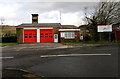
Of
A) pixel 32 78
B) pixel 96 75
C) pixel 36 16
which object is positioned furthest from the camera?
pixel 36 16

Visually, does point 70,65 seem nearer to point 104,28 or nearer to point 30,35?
point 104,28

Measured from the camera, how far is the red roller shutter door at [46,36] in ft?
89.2

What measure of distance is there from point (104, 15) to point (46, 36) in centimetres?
1301

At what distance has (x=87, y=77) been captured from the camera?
178 inches

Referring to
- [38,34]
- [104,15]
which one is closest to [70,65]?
[104,15]

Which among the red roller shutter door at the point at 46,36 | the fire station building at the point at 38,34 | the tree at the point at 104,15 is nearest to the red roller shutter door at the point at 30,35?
the fire station building at the point at 38,34

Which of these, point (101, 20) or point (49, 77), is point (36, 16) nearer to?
point (101, 20)

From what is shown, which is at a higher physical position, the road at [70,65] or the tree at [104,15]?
the tree at [104,15]

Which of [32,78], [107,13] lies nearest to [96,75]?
[32,78]

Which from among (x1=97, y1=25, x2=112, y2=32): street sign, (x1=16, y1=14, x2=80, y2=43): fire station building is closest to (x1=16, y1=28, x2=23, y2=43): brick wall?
(x1=16, y1=14, x2=80, y2=43): fire station building

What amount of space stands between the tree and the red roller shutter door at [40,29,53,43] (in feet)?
30.2

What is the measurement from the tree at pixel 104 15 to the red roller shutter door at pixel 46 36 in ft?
30.2

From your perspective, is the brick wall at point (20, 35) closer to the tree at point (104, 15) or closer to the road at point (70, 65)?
the tree at point (104, 15)

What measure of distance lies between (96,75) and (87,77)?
467 mm
